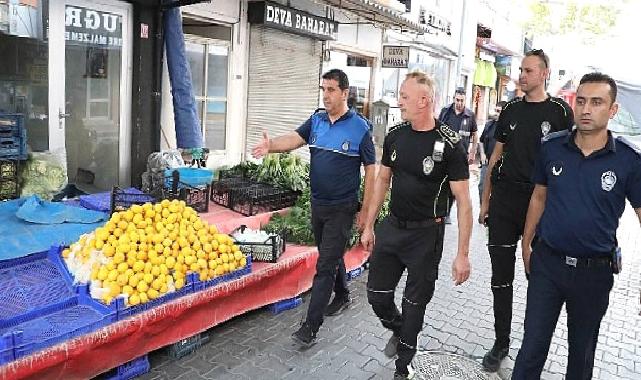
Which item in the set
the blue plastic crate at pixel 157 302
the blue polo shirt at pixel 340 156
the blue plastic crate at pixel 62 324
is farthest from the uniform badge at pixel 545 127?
the blue plastic crate at pixel 62 324

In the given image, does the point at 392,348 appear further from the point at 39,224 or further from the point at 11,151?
the point at 11,151

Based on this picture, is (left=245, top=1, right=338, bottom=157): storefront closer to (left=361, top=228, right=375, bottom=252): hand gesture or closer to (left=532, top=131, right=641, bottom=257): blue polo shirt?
(left=361, top=228, right=375, bottom=252): hand gesture

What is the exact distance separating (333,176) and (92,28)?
13.2 ft

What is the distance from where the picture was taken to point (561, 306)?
347cm

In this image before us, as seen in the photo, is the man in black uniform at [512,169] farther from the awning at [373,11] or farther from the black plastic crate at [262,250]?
the awning at [373,11]

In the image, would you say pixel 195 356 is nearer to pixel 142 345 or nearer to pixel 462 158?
pixel 142 345

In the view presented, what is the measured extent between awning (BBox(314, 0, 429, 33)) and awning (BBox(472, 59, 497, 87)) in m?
13.5

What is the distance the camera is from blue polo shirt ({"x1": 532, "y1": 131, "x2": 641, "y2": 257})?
322 centimetres

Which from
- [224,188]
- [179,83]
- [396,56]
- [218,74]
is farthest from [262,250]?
[396,56]

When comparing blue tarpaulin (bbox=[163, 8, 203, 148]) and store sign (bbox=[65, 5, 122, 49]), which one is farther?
blue tarpaulin (bbox=[163, 8, 203, 148])

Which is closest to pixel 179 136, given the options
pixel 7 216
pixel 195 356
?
pixel 7 216

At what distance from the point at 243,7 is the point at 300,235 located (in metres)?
4.80

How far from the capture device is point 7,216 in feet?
17.4

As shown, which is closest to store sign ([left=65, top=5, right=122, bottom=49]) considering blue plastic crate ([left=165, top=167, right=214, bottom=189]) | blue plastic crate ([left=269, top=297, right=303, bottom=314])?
blue plastic crate ([left=165, top=167, right=214, bottom=189])
